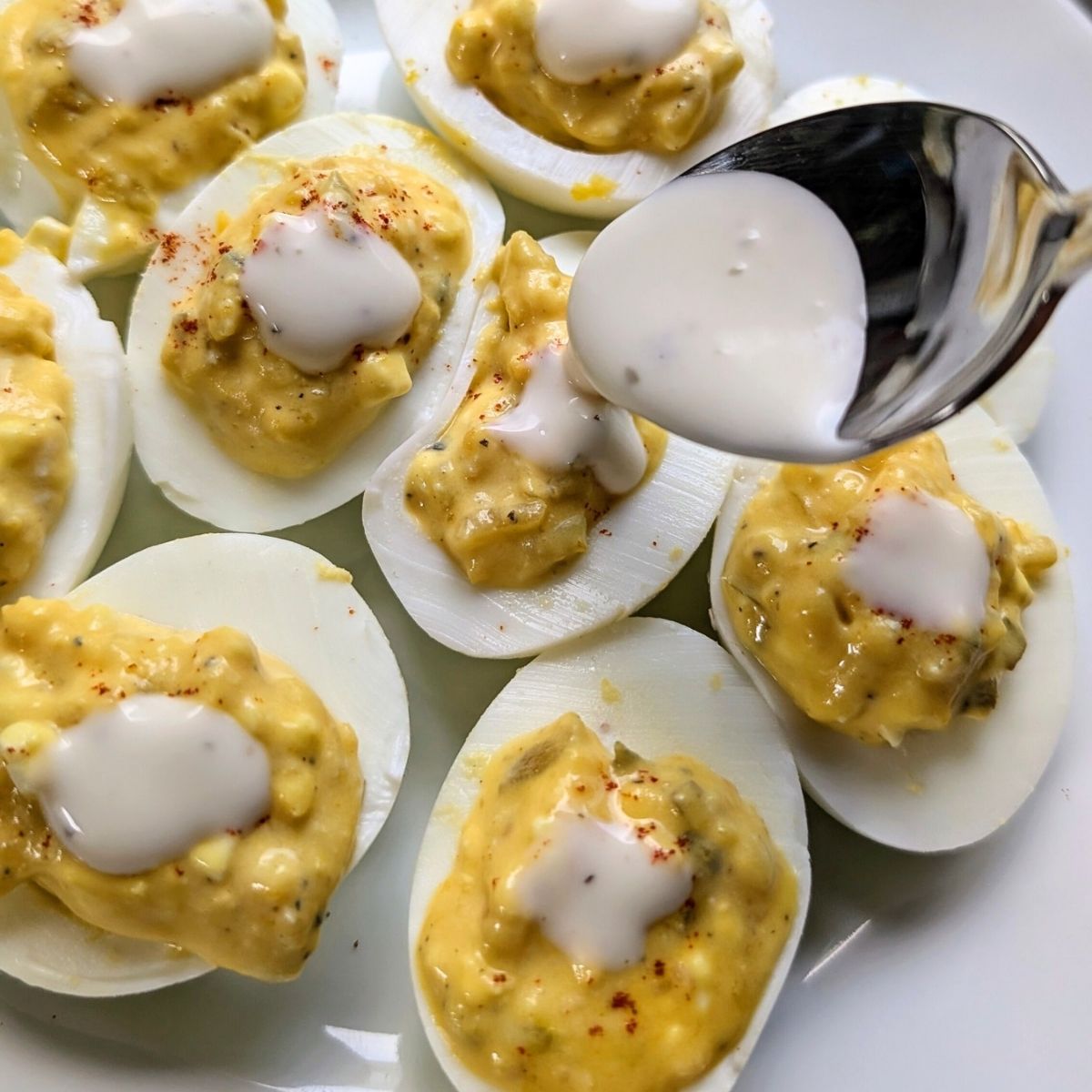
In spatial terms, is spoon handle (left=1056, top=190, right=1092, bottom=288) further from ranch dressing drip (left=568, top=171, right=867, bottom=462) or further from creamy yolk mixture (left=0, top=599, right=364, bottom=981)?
creamy yolk mixture (left=0, top=599, right=364, bottom=981)

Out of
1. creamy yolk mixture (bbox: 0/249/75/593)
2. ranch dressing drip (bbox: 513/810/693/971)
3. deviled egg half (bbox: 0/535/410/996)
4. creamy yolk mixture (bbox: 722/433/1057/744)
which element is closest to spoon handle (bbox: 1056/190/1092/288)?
creamy yolk mixture (bbox: 722/433/1057/744)

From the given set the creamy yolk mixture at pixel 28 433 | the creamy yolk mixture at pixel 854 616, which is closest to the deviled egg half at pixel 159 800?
the creamy yolk mixture at pixel 28 433

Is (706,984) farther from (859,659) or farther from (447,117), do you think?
(447,117)

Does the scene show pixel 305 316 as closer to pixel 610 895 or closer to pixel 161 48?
pixel 161 48

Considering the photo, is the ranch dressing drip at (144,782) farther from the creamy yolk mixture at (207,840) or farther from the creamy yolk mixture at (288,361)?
the creamy yolk mixture at (288,361)

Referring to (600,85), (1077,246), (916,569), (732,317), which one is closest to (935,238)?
(1077,246)
